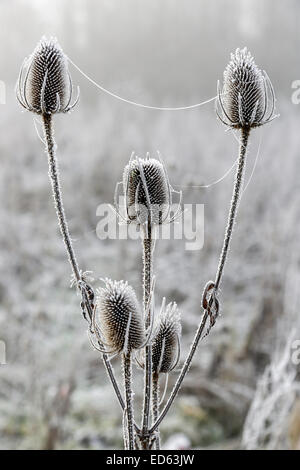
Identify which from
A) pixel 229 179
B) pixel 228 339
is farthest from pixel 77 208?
pixel 228 339

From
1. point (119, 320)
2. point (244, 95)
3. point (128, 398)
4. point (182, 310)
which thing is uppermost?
point (182, 310)

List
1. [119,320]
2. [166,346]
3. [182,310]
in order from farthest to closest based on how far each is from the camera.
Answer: [182,310]
[166,346]
[119,320]

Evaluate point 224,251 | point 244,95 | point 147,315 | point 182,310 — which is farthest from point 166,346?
point 182,310

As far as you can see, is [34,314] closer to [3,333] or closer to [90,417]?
[3,333]

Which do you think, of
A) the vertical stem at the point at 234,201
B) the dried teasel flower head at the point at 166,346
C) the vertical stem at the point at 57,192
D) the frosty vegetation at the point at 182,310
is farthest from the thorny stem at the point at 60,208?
the frosty vegetation at the point at 182,310

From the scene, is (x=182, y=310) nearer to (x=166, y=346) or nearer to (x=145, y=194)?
(x=166, y=346)

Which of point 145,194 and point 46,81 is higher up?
point 46,81

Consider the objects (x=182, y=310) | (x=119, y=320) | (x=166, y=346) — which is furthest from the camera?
(x=182, y=310)
